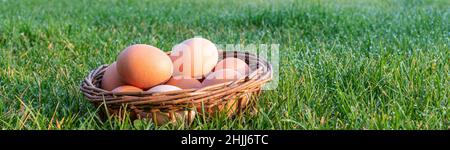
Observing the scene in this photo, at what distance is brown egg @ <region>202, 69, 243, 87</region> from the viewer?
2732 millimetres

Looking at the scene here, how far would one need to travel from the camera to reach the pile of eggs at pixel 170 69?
8.95ft

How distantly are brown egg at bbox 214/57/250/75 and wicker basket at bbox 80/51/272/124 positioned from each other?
190mm

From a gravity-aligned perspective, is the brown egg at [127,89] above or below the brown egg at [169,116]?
above

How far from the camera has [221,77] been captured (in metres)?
2.76

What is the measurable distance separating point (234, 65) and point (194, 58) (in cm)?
18

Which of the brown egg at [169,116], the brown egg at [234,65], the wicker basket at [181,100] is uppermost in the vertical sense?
the brown egg at [234,65]

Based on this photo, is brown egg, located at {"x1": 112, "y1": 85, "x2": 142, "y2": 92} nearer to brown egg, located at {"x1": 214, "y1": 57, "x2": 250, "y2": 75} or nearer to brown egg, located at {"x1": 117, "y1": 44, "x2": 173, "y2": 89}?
brown egg, located at {"x1": 117, "y1": 44, "x2": 173, "y2": 89}

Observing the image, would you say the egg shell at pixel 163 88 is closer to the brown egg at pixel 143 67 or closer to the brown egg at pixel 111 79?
the brown egg at pixel 143 67

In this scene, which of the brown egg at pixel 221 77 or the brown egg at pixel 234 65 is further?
the brown egg at pixel 234 65

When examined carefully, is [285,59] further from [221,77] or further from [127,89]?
[127,89]

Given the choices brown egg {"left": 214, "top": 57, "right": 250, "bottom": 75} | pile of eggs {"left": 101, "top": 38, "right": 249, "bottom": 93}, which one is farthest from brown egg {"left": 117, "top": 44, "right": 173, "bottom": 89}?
brown egg {"left": 214, "top": 57, "right": 250, "bottom": 75}

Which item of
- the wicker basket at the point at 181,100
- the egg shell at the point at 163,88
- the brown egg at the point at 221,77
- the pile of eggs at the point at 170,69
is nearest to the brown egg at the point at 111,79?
the pile of eggs at the point at 170,69

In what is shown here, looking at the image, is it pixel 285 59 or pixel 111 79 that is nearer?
pixel 111 79

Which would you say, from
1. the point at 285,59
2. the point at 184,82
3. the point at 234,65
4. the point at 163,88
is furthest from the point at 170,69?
the point at 285,59
